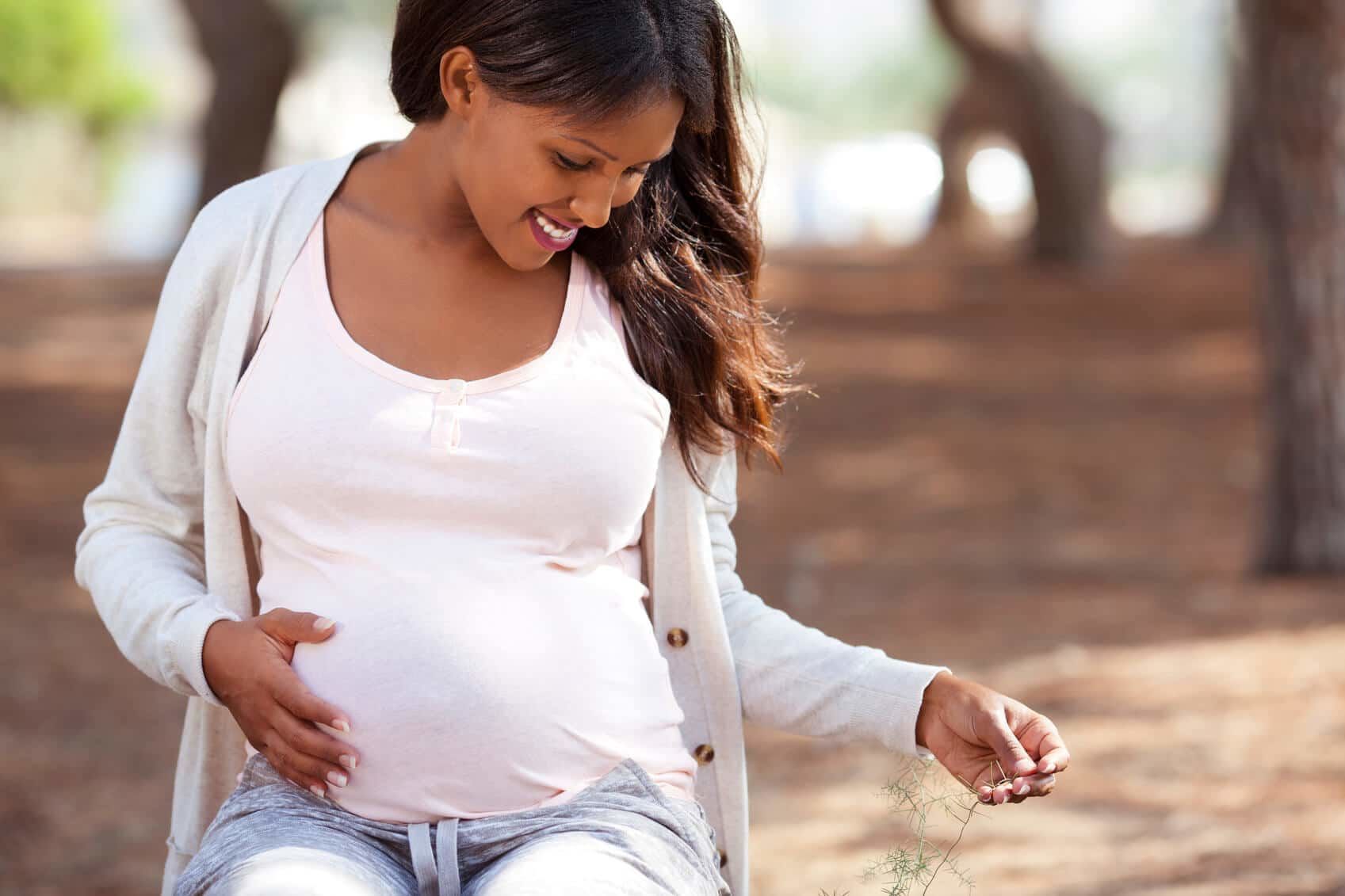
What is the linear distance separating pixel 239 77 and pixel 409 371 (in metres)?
9.23

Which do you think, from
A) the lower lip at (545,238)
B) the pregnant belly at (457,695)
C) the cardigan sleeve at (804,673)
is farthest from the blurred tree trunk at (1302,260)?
the pregnant belly at (457,695)

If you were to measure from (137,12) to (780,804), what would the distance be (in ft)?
163

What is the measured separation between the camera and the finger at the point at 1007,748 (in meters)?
1.84

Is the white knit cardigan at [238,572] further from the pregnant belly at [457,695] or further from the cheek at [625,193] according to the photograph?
the cheek at [625,193]

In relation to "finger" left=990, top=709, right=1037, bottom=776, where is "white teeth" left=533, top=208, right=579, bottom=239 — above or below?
above

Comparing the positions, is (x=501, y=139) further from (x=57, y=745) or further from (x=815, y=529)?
(x=815, y=529)

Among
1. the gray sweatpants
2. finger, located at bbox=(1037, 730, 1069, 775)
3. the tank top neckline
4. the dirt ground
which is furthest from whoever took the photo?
the dirt ground

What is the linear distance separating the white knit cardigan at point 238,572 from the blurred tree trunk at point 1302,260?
445 centimetres

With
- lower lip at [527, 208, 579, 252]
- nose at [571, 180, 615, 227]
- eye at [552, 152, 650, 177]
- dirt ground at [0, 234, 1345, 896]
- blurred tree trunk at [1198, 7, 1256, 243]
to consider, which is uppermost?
eye at [552, 152, 650, 177]

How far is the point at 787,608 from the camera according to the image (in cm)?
636

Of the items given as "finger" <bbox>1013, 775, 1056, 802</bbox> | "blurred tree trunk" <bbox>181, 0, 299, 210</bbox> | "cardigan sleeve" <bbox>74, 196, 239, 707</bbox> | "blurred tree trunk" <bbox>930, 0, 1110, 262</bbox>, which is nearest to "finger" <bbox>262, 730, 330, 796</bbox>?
"cardigan sleeve" <bbox>74, 196, 239, 707</bbox>

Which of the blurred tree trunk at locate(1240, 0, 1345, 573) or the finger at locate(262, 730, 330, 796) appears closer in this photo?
the finger at locate(262, 730, 330, 796)

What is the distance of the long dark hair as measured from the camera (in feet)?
6.21

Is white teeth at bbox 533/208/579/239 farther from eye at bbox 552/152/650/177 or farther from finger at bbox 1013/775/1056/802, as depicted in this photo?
finger at bbox 1013/775/1056/802
